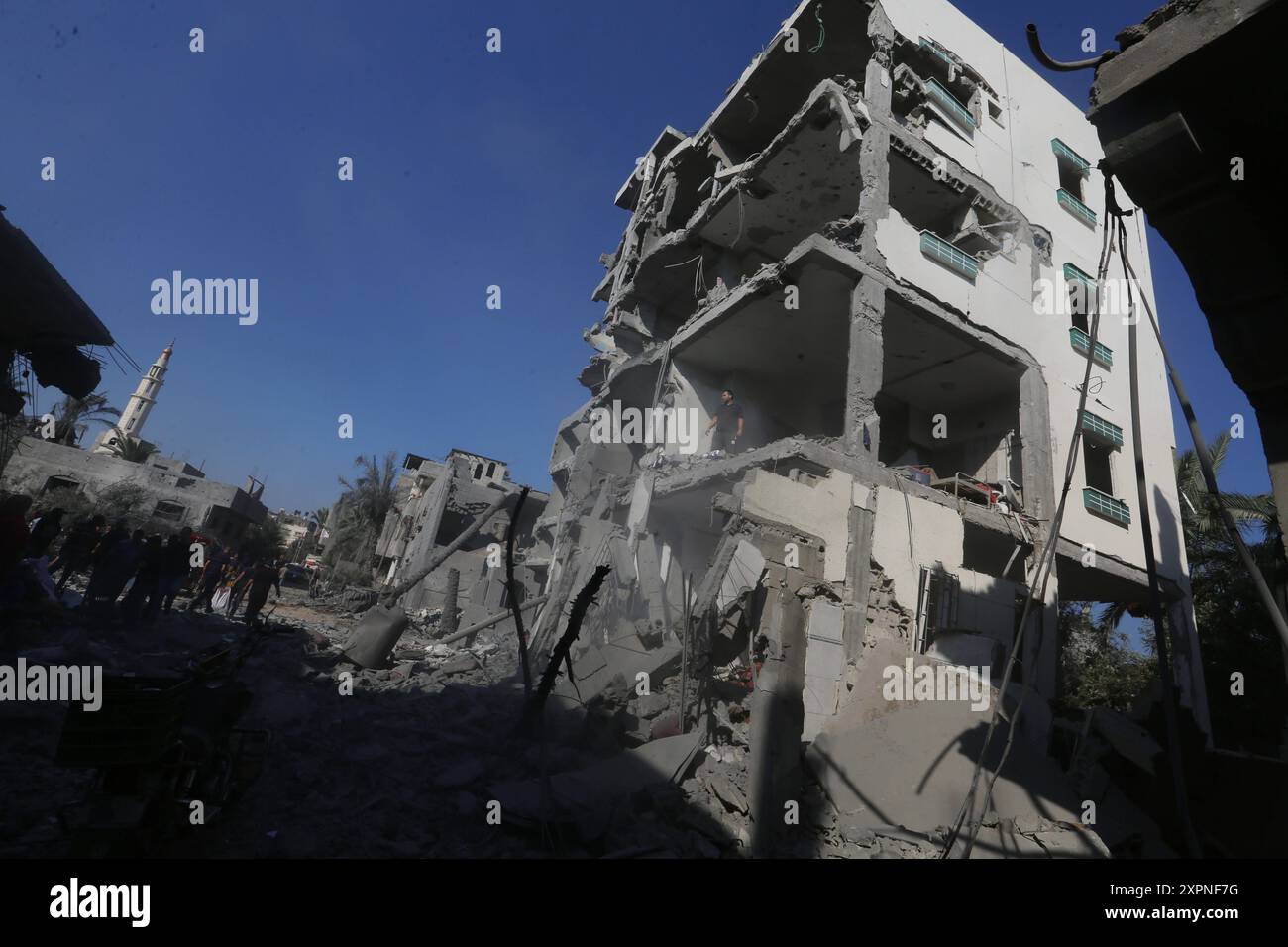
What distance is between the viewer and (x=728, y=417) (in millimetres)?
17094

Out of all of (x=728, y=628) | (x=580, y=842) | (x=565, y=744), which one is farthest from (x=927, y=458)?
(x=580, y=842)

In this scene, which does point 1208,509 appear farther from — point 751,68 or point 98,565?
point 98,565

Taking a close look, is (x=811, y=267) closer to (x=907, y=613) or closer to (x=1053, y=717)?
(x=907, y=613)

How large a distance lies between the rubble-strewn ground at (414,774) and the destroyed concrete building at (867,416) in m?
0.50

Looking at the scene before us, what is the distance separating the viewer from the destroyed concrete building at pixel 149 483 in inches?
1120

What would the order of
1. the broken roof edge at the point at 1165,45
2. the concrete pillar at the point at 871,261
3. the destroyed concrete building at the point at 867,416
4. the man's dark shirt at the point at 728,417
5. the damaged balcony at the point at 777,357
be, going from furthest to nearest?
the man's dark shirt at the point at 728,417
the damaged balcony at the point at 777,357
the concrete pillar at the point at 871,261
the destroyed concrete building at the point at 867,416
the broken roof edge at the point at 1165,45

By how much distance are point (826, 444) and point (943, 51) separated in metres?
12.1

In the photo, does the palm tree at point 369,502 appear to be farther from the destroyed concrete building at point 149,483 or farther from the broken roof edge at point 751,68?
the broken roof edge at point 751,68

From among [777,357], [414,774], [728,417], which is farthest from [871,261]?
[414,774]

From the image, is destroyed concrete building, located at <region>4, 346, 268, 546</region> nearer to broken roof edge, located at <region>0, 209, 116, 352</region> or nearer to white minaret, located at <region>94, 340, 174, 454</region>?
broken roof edge, located at <region>0, 209, 116, 352</region>

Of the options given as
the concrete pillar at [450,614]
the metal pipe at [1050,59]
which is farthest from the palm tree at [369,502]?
the metal pipe at [1050,59]

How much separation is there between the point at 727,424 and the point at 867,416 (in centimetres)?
600

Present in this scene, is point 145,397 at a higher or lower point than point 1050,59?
higher

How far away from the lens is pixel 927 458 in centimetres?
1648
